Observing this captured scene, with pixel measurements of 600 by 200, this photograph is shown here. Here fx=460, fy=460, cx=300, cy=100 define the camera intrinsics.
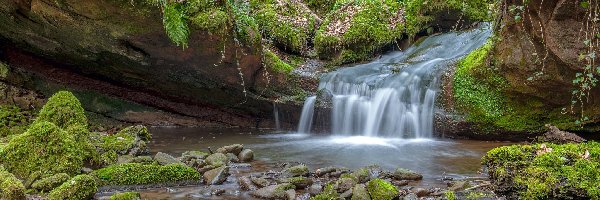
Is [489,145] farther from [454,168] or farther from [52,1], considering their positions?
[52,1]

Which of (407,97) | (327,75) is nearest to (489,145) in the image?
(407,97)

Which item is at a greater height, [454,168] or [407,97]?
[407,97]

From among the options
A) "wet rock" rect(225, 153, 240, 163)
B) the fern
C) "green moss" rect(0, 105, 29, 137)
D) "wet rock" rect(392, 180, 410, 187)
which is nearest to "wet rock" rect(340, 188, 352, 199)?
"wet rock" rect(392, 180, 410, 187)

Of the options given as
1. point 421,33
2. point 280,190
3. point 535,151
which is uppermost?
point 421,33

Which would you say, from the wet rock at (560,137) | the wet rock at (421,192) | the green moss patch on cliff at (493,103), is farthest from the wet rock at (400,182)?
the green moss patch on cliff at (493,103)

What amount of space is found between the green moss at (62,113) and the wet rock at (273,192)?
120 inches

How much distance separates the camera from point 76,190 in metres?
4.04

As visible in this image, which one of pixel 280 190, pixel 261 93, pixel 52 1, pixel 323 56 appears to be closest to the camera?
pixel 280 190

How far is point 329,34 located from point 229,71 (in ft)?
12.0

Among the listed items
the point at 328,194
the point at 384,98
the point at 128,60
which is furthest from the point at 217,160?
the point at 384,98

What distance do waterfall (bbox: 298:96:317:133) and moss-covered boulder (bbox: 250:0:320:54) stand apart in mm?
2487

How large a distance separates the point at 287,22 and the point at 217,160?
730cm

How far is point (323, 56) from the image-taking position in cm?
1209

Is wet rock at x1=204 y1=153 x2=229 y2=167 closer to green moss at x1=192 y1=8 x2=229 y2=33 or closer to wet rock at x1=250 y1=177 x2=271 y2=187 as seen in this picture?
wet rock at x1=250 y1=177 x2=271 y2=187
